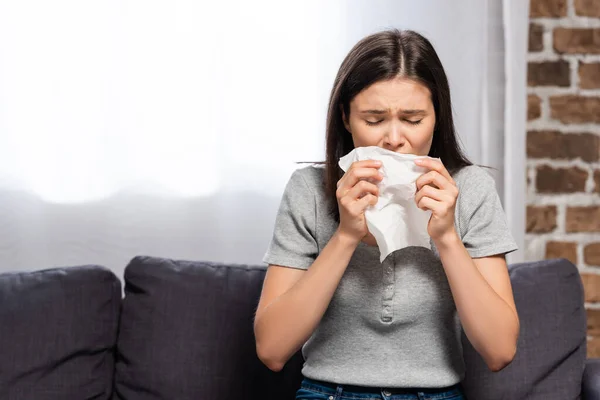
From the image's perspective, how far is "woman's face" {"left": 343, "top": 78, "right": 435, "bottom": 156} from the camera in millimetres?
1282

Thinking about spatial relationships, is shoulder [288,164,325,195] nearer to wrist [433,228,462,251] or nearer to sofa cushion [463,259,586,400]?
wrist [433,228,462,251]

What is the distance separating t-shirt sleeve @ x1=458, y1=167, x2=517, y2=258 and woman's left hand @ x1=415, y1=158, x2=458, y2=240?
0.15 metres

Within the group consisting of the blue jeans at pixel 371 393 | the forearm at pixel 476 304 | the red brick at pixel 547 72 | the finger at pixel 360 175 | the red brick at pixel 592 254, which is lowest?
the red brick at pixel 592 254

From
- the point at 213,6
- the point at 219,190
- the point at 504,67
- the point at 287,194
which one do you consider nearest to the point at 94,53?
the point at 213,6

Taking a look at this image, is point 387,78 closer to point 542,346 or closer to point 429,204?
point 429,204

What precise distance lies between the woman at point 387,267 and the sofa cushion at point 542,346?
30 centimetres

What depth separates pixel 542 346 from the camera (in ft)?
5.44

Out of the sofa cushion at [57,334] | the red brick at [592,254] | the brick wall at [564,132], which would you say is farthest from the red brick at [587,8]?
the sofa cushion at [57,334]

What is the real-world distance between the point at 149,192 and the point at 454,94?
0.83 metres

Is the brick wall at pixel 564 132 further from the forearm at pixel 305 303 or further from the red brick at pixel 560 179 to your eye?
the forearm at pixel 305 303

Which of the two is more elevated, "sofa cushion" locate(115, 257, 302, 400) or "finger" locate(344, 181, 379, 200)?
"finger" locate(344, 181, 379, 200)

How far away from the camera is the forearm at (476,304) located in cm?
126

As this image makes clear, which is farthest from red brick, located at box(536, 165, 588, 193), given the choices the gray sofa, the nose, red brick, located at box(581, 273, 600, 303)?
the nose

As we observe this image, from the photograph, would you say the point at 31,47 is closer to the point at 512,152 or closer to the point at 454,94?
the point at 454,94
